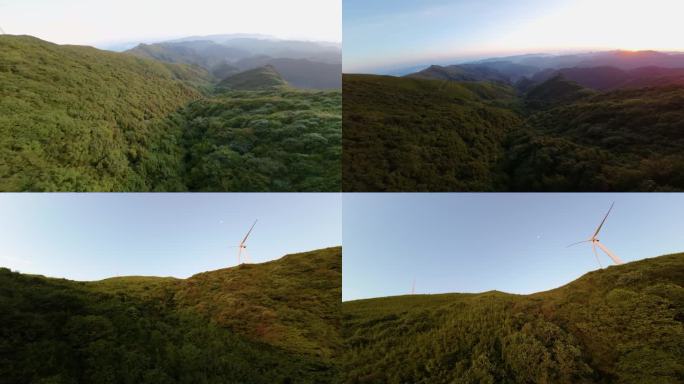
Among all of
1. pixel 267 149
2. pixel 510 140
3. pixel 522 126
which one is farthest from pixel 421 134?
pixel 267 149

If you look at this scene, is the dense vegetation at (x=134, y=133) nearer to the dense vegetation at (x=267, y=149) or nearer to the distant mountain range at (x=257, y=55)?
the dense vegetation at (x=267, y=149)

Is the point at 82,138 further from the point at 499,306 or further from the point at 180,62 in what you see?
the point at 499,306

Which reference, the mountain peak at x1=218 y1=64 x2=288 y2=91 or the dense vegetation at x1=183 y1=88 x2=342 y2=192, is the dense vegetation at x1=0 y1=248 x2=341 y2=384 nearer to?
the dense vegetation at x1=183 y1=88 x2=342 y2=192

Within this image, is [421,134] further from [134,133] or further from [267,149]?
[134,133]

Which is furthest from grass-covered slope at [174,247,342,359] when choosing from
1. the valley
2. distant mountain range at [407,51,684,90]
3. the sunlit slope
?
distant mountain range at [407,51,684,90]

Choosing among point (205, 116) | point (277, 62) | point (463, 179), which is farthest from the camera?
point (277, 62)

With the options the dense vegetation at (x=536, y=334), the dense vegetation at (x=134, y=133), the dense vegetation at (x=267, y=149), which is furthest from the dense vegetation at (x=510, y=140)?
the dense vegetation at (x=536, y=334)

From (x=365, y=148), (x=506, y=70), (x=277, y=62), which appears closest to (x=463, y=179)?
(x=365, y=148)
